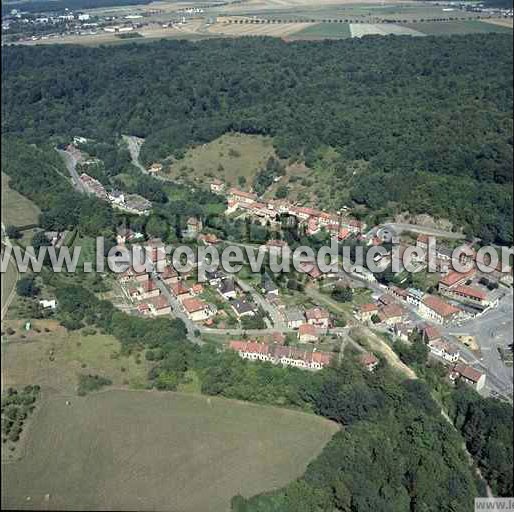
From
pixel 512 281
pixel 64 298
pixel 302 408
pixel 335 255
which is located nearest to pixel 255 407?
pixel 302 408

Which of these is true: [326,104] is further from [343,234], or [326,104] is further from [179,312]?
[179,312]

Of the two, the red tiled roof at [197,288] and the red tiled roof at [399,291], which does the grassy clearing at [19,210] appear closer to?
the red tiled roof at [197,288]

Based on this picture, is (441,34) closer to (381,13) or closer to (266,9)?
(381,13)

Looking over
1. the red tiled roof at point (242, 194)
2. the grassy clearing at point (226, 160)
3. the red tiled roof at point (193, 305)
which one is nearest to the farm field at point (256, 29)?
the grassy clearing at point (226, 160)

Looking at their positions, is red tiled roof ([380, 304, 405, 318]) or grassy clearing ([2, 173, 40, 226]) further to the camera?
grassy clearing ([2, 173, 40, 226])

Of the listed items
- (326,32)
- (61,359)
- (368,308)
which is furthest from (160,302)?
(326,32)

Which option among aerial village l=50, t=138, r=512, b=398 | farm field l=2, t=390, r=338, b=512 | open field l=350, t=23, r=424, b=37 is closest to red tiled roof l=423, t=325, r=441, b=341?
aerial village l=50, t=138, r=512, b=398

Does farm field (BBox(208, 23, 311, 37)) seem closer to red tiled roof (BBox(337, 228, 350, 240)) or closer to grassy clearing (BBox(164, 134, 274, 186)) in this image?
grassy clearing (BBox(164, 134, 274, 186))
